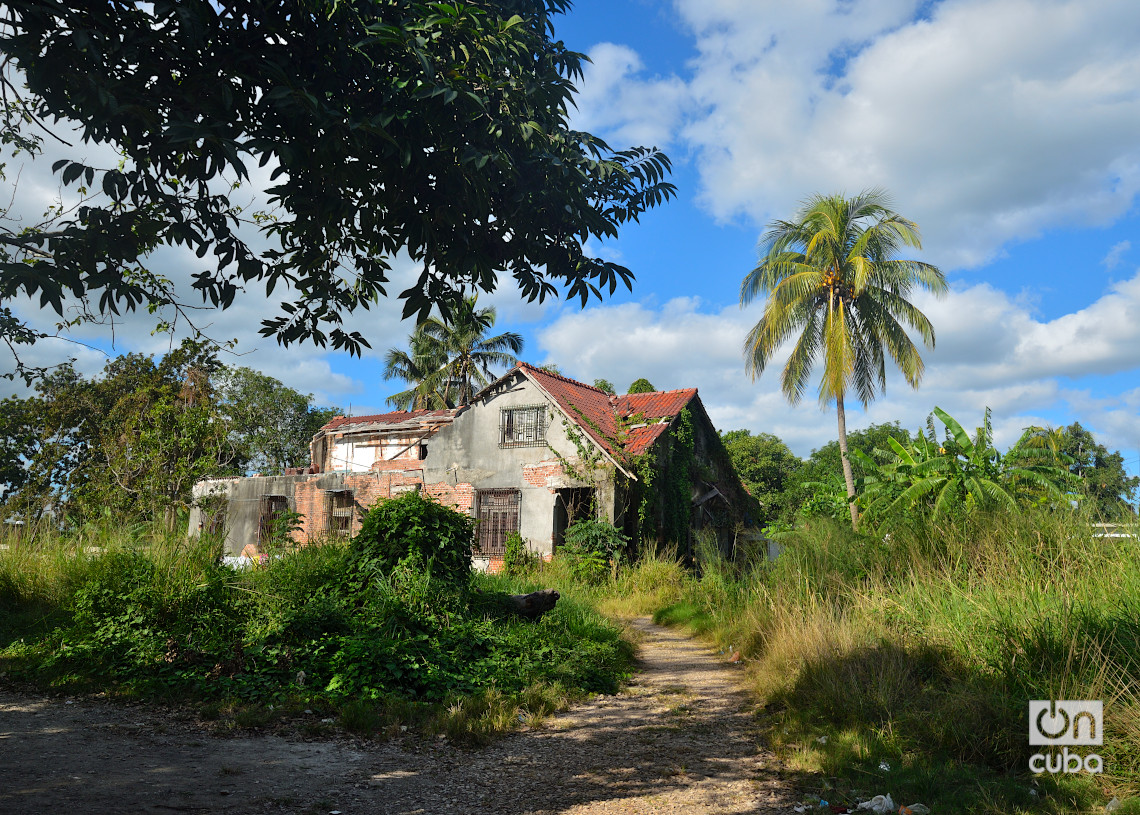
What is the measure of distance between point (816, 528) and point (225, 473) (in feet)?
68.2

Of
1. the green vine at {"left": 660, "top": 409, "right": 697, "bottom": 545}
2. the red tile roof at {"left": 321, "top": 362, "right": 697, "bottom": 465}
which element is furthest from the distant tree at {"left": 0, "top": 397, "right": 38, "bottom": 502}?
the green vine at {"left": 660, "top": 409, "right": 697, "bottom": 545}

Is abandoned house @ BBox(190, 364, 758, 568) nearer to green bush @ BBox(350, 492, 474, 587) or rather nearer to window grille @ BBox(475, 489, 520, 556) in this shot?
window grille @ BBox(475, 489, 520, 556)

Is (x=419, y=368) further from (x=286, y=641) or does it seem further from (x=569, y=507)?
(x=286, y=641)

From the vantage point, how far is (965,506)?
32.1 ft

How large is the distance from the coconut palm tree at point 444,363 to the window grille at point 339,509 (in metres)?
11.6

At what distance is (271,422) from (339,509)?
15177 mm

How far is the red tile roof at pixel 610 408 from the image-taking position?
60.4 feet

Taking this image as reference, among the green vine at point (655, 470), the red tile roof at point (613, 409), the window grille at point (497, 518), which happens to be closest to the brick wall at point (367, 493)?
the window grille at point (497, 518)

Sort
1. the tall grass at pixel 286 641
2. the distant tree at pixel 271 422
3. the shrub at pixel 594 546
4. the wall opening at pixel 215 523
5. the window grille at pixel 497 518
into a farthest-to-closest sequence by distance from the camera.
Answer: the distant tree at pixel 271 422, the window grille at pixel 497 518, the shrub at pixel 594 546, the wall opening at pixel 215 523, the tall grass at pixel 286 641

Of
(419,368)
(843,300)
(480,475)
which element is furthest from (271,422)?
(843,300)

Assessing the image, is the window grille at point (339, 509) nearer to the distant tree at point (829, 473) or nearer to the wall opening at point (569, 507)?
the wall opening at point (569, 507)

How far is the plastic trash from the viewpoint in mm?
4215

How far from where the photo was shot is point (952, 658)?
605 centimetres

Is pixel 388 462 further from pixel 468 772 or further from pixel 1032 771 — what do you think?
pixel 1032 771
